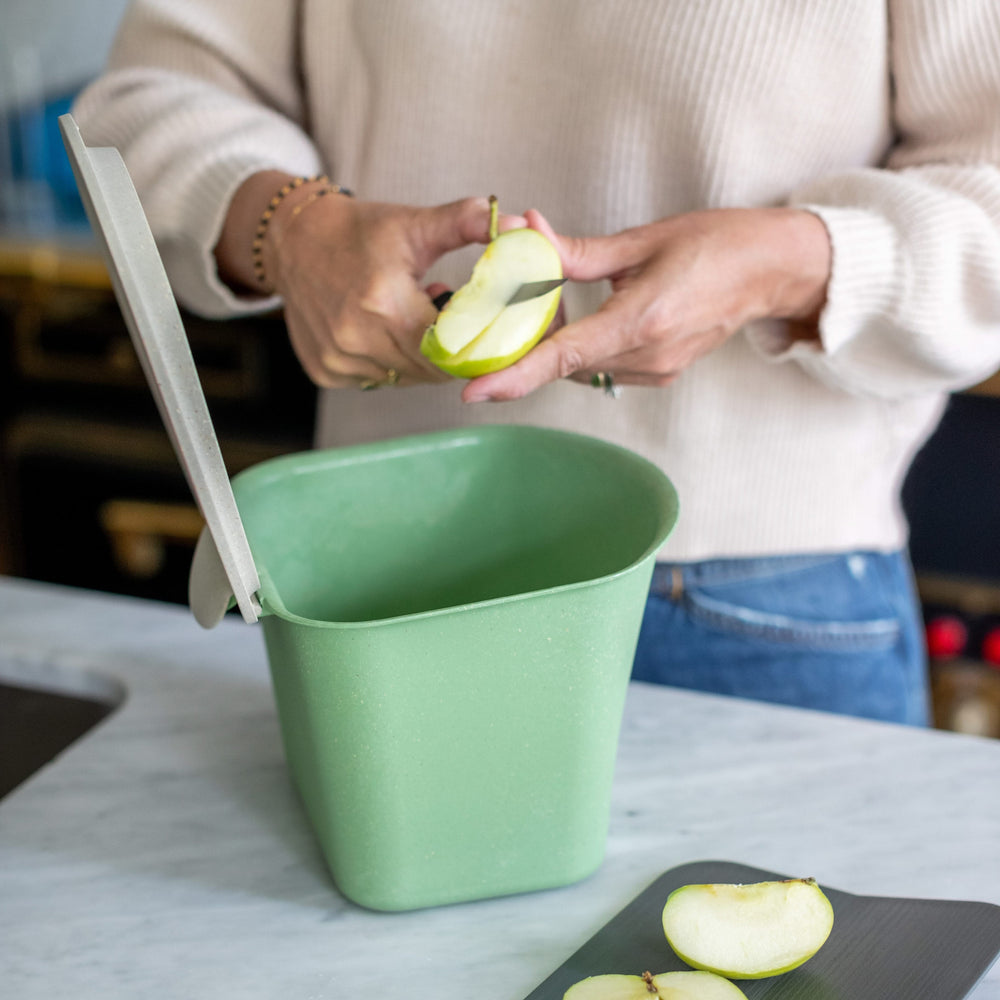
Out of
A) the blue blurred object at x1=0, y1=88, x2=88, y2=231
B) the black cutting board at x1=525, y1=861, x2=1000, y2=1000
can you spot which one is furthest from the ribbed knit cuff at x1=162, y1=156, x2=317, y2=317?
the blue blurred object at x1=0, y1=88, x2=88, y2=231

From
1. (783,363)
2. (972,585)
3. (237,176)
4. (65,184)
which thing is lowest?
(972,585)

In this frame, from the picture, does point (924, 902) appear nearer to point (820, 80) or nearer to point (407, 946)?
point (407, 946)

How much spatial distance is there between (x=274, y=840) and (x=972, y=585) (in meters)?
1.11

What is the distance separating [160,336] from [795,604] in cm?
49

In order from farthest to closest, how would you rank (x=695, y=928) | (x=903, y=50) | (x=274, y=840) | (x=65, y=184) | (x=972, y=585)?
(x=65, y=184) → (x=972, y=585) → (x=903, y=50) → (x=274, y=840) → (x=695, y=928)

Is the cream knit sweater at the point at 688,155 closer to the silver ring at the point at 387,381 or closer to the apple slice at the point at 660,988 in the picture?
the silver ring at the point at 387,381

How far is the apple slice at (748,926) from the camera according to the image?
447 millimetres

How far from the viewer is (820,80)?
2.30ft

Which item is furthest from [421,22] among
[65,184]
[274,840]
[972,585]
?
[65,184]

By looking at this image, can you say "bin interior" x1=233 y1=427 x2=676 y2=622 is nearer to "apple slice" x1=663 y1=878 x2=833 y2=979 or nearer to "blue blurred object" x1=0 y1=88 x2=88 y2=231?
"apple slice" x1=663 y1=878 x2=833 y2=979

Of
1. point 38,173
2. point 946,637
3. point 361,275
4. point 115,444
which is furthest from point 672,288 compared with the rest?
A: point 38,173

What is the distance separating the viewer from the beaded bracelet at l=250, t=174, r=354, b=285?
0.66 meters

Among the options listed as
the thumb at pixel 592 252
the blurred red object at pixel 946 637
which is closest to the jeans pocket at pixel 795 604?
the thumb at pixel 592 252

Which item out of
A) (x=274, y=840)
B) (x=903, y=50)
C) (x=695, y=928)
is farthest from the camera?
(x=903, y=50)
